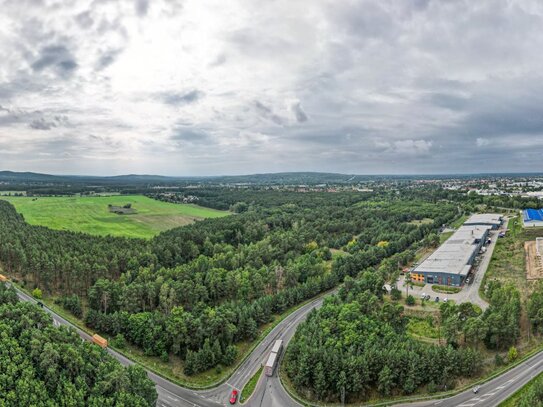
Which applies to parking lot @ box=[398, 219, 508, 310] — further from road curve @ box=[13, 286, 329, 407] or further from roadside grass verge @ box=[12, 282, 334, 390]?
roadside grass verge @ box=[12, 282, 334, 390]

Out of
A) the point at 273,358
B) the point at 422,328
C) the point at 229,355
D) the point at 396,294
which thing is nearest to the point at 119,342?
the point at 229,355

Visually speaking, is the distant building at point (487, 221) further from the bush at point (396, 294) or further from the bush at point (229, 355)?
the bush at point (229, 355)

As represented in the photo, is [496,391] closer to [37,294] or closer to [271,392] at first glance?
[271,392]

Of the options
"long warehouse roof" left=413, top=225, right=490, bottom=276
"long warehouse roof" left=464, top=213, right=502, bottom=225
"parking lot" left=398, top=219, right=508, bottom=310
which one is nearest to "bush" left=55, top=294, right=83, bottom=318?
"parking lot" left=398, top=219, right=508, bottom=310

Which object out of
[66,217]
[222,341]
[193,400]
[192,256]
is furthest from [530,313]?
[66,217]

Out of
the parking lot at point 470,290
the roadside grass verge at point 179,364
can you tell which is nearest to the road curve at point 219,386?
the roadside grass verge at point 179,364

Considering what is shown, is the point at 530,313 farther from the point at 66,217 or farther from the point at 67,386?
the point at 66,217
